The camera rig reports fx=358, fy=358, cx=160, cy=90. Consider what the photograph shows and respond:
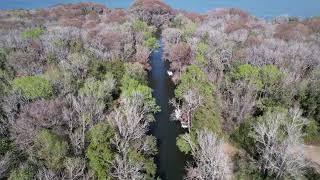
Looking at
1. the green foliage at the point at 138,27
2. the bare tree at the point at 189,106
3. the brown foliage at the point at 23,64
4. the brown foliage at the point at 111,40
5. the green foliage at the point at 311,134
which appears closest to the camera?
the green foliage at the point at 311,134

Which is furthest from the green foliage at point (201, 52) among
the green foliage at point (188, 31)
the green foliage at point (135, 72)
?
the green foliage at point (188, 31)

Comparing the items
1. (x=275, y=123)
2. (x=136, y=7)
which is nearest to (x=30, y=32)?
(x=136, y=7)

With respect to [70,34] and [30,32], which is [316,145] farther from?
[30,32]

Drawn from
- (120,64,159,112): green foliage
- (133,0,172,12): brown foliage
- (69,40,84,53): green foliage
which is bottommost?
(120,64,159,112): green foliage

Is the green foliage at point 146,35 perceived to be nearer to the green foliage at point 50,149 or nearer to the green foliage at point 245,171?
the green foliage at point 245,171

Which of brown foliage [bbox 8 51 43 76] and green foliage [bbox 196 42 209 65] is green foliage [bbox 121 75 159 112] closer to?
green foliage [bbox 196 42 209 65]

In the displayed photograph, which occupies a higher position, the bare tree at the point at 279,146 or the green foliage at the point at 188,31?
the green foliage at the point at 188,31

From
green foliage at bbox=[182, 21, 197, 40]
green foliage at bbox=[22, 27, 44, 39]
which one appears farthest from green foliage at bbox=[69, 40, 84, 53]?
green foliage at bbox=[182, 21, 197, 40]
